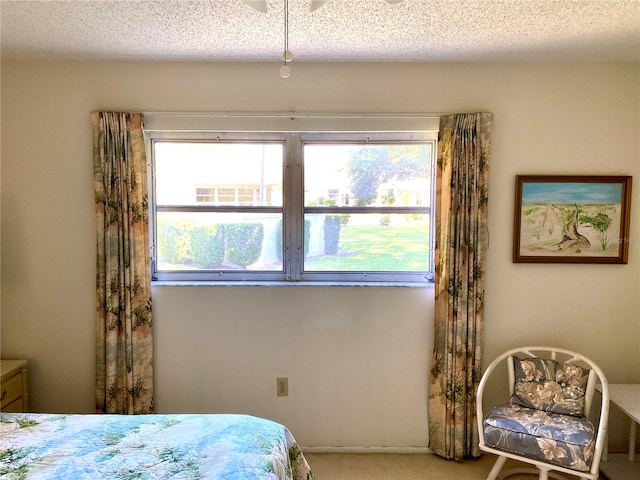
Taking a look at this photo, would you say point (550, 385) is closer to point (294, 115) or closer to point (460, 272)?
point (460, 272)

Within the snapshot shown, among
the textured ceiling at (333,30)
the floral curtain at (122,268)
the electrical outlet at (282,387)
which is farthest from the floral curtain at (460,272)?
the floral curtain at (122,268)

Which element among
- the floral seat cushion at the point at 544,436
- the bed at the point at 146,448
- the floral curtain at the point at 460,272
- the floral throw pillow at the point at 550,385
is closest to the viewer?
the bed at the point at 146,448

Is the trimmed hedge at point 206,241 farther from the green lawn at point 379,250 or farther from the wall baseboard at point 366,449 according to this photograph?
the wall baseboard at point 366,449

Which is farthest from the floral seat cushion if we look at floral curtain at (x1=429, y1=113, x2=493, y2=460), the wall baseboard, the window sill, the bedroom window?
the bedroom window

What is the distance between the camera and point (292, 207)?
2.65m

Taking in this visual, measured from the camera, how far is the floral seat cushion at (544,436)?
75.4 inches

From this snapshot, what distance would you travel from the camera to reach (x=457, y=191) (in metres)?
2.47

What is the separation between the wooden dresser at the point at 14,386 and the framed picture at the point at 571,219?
327 centimetres

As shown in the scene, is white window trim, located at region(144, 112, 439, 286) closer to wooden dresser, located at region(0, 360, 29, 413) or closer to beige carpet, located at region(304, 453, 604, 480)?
wooden dresser, located at region(0, 360, 29, 413)

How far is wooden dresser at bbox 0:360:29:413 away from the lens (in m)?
2.34

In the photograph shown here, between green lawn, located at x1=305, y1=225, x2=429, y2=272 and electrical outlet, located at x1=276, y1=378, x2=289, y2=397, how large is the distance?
2.54ft

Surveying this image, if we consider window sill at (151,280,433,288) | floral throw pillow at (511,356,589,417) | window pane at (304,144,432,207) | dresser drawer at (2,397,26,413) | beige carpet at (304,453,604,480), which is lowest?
beige carpet at (304,453,604,480)

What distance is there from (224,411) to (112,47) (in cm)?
240

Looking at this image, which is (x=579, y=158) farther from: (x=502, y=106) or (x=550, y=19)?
(x=550, y=19)
